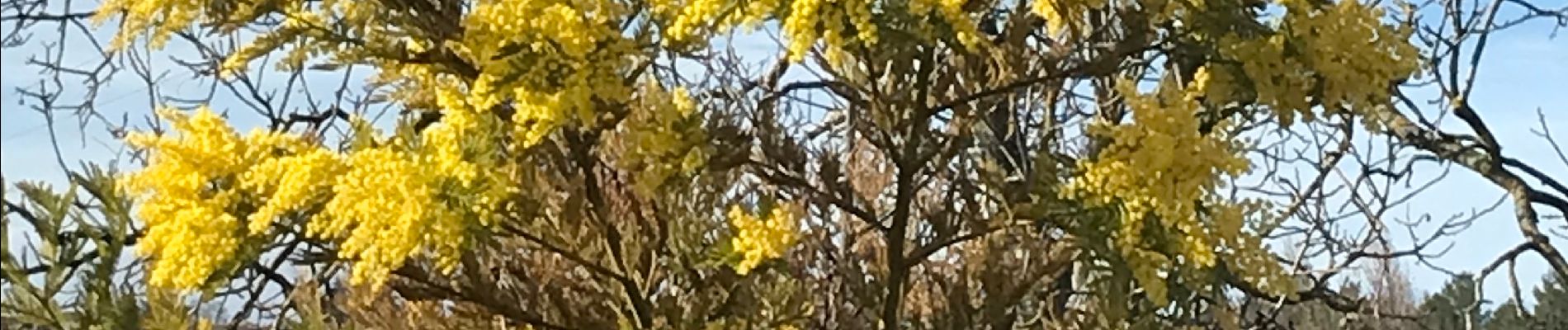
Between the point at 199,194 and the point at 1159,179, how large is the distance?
2.08ft

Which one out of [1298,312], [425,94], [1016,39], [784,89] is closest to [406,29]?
[425,94]

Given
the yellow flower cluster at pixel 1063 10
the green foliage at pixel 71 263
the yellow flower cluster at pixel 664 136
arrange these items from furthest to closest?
the yellow flower cluster at pixel 1063 10 → the yellow flower cluster at pixel 664 136 → the green foliage at pixel 71 263

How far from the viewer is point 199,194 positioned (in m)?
1.28

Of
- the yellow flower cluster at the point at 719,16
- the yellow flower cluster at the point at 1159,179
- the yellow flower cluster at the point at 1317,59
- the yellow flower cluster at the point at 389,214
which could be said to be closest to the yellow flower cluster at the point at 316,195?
the yellow flower cluster at the point at 389,214

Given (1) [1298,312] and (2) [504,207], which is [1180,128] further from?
(1) [1298,312]

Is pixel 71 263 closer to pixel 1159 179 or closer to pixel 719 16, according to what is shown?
pixel 719 16

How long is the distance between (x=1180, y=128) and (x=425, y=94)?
1.72ft

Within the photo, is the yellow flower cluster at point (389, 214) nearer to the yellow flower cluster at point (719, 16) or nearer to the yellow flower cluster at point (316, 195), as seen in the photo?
the yellow flower cluster at point (316, 195)

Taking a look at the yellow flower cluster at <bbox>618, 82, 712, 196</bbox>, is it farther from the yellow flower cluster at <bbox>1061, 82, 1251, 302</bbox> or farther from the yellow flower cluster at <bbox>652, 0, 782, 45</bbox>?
the yellow flower cluster at <bbox>1061, 82, 1251, 302</bbox>

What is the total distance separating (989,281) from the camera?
1514mm

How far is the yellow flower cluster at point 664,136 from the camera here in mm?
1363

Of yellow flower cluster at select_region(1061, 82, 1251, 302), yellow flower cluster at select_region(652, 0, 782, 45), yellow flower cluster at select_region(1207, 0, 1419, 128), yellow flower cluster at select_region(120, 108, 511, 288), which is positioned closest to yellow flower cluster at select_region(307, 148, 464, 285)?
yellow flower cluster at select_region(120, 108, 511, 288)

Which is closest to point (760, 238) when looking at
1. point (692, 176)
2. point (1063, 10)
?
point (692, 176)

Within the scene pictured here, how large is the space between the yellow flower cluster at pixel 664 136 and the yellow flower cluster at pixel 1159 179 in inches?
10.2
